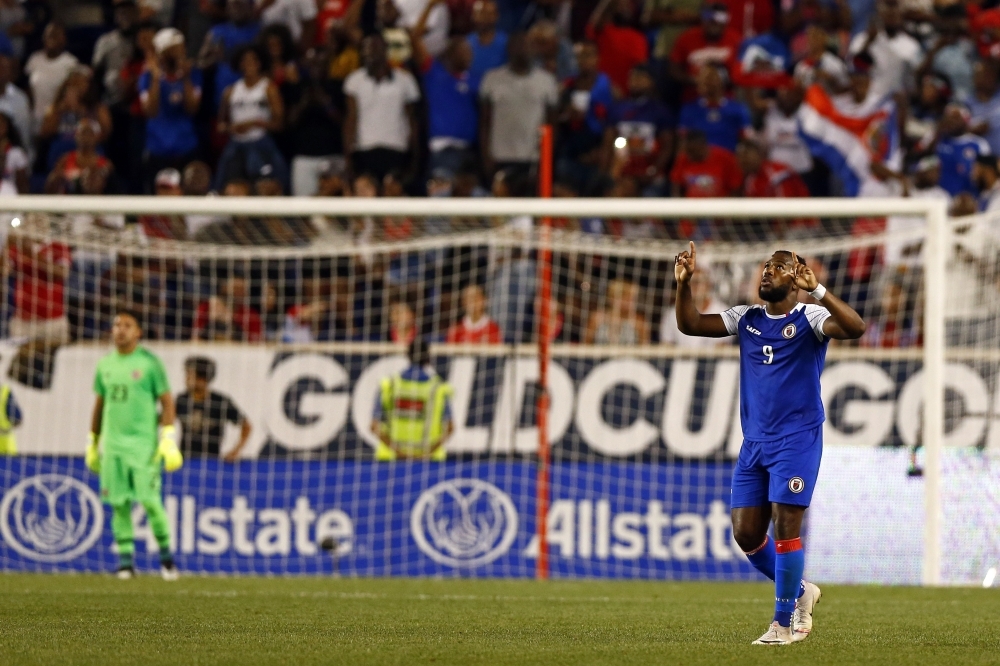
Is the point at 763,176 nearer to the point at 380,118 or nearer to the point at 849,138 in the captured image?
the point at 849,138

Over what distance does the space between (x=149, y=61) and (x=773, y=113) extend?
265 inches

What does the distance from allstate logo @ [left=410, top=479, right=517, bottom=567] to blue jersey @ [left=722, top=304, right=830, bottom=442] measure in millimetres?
→ 6514

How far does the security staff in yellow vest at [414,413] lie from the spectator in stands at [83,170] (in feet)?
14.7

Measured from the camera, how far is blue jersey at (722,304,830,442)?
7613 millimetres

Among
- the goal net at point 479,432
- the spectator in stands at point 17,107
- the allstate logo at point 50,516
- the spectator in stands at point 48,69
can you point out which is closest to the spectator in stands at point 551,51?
the goal net at point 479,432

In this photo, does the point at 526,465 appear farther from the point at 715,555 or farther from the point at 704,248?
the point at 704,248

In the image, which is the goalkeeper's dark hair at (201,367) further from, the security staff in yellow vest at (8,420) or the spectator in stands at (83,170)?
the spectator in stands at (83,170)

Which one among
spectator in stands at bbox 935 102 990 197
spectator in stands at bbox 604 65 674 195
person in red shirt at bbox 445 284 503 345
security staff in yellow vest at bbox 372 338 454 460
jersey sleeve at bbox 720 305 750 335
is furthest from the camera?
spectator in stands at bbox 604 65 674 195

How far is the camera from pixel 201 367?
1426cm

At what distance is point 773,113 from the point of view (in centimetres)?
1666

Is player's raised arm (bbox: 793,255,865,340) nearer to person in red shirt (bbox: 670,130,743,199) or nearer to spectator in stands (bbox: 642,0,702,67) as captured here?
person in red shirt (bbox: 670,130,743,199)

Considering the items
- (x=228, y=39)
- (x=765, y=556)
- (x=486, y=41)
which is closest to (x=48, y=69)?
(x=228, y=39)

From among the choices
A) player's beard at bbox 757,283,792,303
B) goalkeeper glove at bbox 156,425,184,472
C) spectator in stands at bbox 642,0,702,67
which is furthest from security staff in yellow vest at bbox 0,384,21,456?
player's beard at bbox 757,283,792,303

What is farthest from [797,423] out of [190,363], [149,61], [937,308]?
[149,61]
